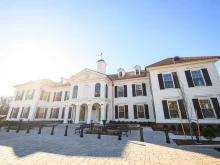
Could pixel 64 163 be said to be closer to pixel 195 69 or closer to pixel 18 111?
pixel 195 69

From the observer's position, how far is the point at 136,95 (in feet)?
62.8

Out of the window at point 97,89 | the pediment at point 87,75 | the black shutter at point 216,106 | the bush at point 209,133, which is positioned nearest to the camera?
the bush at point 209,133


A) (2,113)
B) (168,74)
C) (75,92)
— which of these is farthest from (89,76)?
(2,113)

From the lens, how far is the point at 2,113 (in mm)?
43344

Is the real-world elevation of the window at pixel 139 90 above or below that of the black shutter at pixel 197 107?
above

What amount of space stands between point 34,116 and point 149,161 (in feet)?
84.3

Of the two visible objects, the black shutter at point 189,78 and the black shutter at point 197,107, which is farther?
the black shutter at point 189,78

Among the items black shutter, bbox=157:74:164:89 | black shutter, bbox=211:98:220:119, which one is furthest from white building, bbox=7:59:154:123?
black shutter, bbox=211:98:220:119

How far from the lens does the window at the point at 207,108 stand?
12.3 metres

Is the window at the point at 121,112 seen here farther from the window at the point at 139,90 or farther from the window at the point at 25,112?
the window at the point at 25,112

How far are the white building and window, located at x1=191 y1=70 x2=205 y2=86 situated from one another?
6.58 m

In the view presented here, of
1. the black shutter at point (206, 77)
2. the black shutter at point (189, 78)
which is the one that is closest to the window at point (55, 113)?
the black shutter at point (189, 78)

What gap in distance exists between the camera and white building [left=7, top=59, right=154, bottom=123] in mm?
18562

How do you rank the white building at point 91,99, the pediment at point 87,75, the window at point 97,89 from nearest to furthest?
1. the white building at point 91,99
2. the window at point 97,89
3. the pediment at point 87,75
